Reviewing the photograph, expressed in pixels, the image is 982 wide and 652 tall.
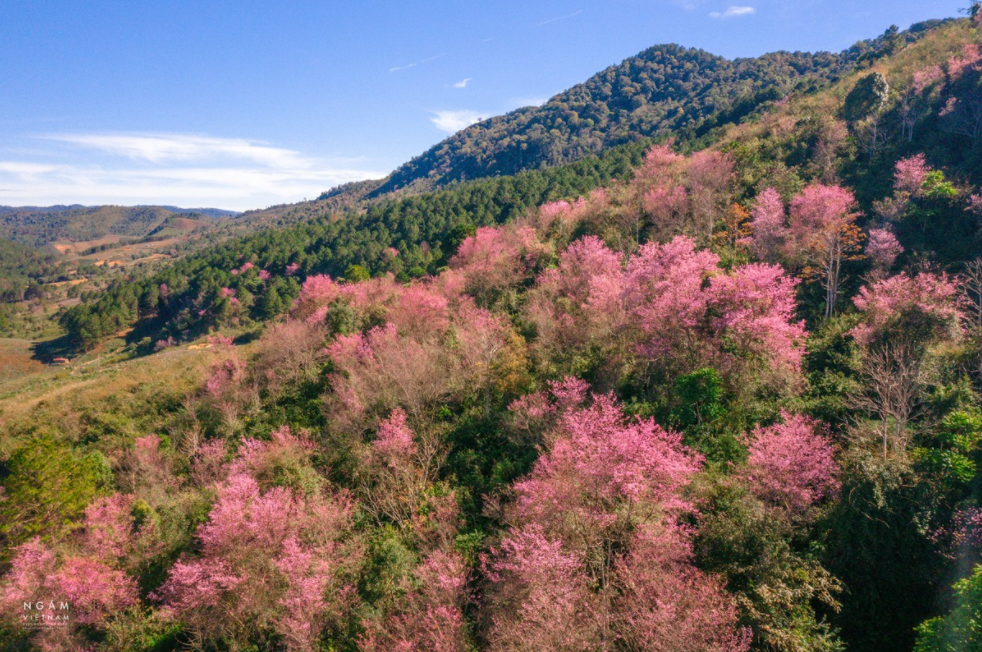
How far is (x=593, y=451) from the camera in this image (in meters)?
17.7

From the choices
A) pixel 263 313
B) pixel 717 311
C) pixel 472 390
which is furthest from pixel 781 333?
pixel 263 313

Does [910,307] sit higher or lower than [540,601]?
higher

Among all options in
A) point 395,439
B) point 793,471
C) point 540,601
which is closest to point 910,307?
point 793,471

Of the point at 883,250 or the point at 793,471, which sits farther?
the point at 883,250

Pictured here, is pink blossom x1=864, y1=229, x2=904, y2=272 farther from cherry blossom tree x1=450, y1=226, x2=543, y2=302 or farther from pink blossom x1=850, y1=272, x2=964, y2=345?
cherry blossom tree x1=450, y1=226, x2=543, y2=302

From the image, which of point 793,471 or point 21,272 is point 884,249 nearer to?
point 793,471

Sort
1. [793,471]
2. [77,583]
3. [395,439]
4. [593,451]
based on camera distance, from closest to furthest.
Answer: [793,471]
[593,451]
[77,583]
[395,439]

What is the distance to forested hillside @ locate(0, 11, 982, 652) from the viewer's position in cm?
1484

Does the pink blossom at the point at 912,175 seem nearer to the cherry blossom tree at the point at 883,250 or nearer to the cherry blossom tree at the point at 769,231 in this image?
the cherry blossom tree at the point at 883,250

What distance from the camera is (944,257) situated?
2981 cm

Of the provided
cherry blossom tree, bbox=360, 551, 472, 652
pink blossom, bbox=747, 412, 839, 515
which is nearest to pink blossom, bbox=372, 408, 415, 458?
cherry blossom tree, bbox=360, 551, 472, 652

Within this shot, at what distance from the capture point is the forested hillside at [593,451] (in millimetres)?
14836

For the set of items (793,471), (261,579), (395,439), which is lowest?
(261,579)

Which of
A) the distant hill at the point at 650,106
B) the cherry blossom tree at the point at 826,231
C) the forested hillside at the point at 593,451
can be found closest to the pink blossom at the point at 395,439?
the forested hillside at the point at 593,451
